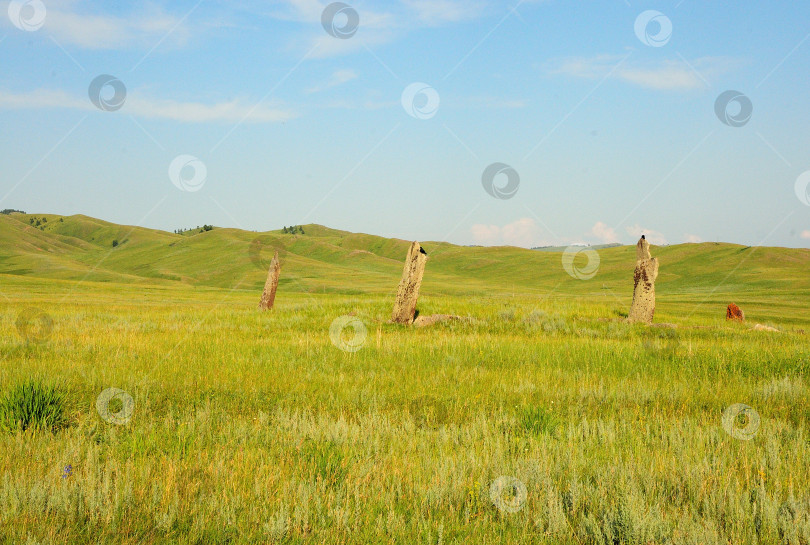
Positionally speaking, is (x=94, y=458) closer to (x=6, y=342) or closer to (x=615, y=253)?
(x=6, y=342)

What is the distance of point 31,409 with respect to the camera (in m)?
5.66

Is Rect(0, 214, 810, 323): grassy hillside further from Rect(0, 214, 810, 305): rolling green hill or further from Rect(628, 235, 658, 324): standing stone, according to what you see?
Rect(628, 235, 658, 324): standing stone

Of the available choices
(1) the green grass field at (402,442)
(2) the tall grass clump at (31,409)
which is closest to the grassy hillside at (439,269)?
(1) the green grass field at (402,442)

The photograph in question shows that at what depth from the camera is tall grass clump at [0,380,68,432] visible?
546 cm

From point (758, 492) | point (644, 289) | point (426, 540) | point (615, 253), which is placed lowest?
point (426, 540)

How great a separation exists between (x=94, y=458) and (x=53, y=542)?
147 centimetres

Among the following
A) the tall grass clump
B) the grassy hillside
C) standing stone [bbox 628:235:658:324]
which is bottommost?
the tall grass clump

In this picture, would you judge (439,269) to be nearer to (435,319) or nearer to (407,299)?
(435,319)

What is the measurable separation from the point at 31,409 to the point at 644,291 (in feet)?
59.6

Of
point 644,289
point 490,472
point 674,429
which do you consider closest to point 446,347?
point 674,429

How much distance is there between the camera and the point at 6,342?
10844mm

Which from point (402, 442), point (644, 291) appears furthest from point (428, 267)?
point (402, 442)

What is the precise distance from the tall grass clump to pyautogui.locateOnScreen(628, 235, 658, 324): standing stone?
17.1m

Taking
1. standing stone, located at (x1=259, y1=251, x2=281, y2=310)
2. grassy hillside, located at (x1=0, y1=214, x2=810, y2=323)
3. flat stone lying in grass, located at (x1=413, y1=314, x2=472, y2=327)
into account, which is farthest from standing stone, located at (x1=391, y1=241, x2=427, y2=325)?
grassy hillside, located at (x1=0, y1=214, x2=810, y2=323)
